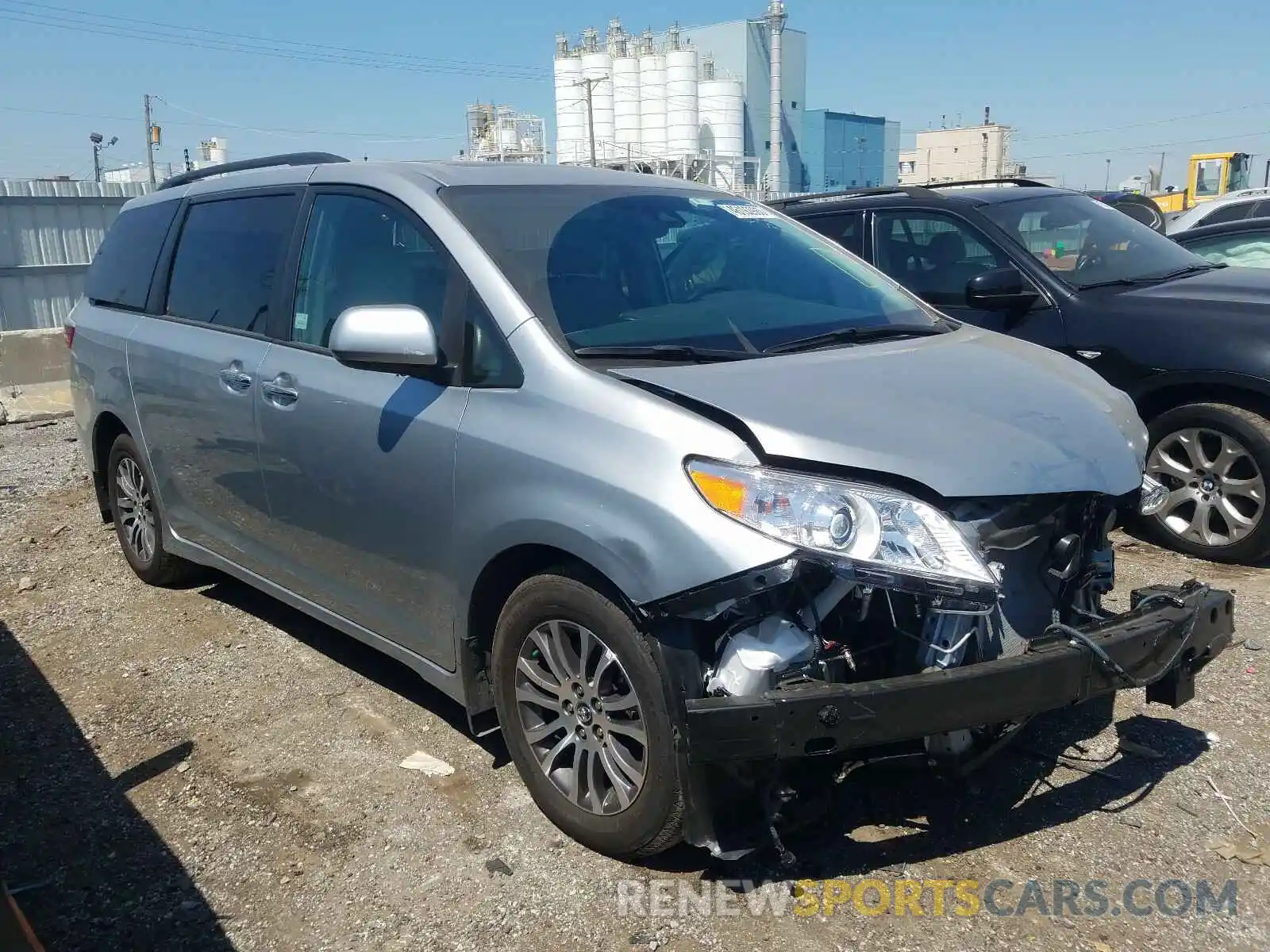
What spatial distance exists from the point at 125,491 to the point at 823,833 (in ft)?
13.5

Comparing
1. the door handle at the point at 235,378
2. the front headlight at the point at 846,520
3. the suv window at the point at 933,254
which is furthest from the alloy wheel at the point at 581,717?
the suv window at the point at 933,254

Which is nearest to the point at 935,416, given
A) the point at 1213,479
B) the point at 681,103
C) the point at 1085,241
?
the point at 1213,479

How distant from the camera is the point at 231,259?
4.41m

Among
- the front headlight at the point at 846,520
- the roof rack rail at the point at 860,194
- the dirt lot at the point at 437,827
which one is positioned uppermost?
the roof rack rail at the point at 860,194

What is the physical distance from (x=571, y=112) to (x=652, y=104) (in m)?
4.30

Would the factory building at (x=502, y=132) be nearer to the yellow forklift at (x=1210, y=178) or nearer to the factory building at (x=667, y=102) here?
the factory building at (x=667, y=102)

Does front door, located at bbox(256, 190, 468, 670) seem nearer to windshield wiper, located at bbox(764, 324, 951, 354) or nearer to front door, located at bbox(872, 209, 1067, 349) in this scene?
windshield wiper, located at bbox(764, 324, 951, 354)

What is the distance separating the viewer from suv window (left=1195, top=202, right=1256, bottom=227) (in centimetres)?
1211

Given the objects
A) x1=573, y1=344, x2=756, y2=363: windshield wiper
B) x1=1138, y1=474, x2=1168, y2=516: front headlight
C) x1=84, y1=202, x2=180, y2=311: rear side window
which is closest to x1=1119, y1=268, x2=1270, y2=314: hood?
x1=1138, y1=474, x2=1168, y2=516: front headlight

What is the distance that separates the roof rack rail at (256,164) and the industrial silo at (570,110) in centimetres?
5041

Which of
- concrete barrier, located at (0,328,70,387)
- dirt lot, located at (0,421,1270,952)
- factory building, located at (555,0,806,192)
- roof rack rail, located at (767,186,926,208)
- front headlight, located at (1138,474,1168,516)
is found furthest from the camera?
factory building, located at (555,0,806,192)

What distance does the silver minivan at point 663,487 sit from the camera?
2521 millimetres

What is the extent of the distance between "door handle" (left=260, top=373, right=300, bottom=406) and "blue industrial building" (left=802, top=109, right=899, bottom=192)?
194ft

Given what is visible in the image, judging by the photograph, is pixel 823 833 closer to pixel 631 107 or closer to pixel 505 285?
pixel 505 285
